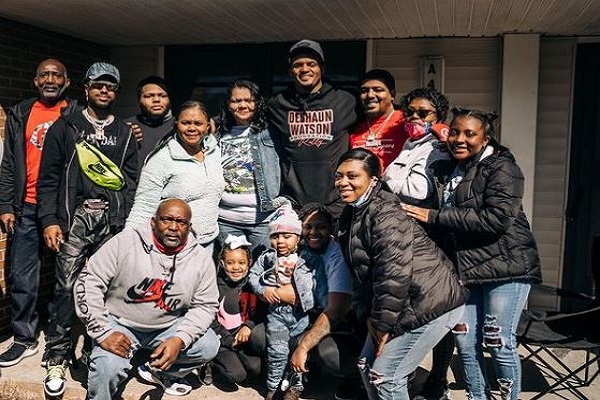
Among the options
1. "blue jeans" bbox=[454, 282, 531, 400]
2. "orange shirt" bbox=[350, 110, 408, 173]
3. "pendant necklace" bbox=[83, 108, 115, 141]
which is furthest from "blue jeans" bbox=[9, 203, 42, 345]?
"blue jeans" bbox=[454, 282, 531, 400]

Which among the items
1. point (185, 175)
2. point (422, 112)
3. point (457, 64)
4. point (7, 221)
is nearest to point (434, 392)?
point (422, 112)

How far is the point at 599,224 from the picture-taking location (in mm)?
4855

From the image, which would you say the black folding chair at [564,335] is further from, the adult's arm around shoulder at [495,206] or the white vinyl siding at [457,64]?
the white vinyl siding at [457,64]

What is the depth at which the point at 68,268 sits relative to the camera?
3574mm

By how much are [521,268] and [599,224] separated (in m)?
2.41

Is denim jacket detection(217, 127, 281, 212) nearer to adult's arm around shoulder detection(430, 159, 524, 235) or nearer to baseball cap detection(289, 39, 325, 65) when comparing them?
baseball cap detection(289, 39, 325, 65)

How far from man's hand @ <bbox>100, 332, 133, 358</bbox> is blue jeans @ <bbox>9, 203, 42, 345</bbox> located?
3.88 feet

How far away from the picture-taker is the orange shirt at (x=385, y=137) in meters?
3.50

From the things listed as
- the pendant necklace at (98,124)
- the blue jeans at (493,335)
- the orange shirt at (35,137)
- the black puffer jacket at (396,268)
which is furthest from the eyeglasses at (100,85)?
the blue jeans at (493,335)

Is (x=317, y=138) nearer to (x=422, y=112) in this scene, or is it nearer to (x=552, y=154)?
(x=422, y=112)

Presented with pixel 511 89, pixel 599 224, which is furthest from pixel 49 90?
pixel 599 224

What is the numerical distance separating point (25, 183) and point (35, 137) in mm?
317

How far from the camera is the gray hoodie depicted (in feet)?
10.6

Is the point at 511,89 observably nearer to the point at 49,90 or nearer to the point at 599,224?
the point at 599,224
